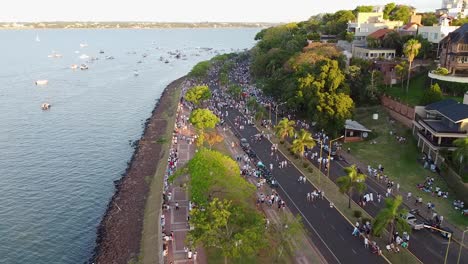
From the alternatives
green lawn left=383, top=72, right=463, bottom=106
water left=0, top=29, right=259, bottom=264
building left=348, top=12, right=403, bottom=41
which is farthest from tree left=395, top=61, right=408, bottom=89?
water left=0, top=29, right=259, bottom=264

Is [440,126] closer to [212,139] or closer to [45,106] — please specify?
[212,139]

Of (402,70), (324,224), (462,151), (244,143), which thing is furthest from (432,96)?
(324,224)

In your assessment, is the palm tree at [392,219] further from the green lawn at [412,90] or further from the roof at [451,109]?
the green lawn at [412,90]

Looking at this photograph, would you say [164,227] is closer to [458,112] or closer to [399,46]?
[458,112]

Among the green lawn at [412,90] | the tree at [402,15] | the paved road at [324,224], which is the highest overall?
the tree at [402,15]

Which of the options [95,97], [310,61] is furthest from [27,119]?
[310,61]

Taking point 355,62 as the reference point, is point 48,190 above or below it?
below

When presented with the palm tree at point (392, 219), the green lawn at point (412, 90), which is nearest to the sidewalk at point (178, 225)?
the palm tree at point (392, 219)

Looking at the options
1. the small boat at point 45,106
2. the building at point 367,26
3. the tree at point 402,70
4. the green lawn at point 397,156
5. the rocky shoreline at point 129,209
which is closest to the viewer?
the rocky shoreline at point 129,209
